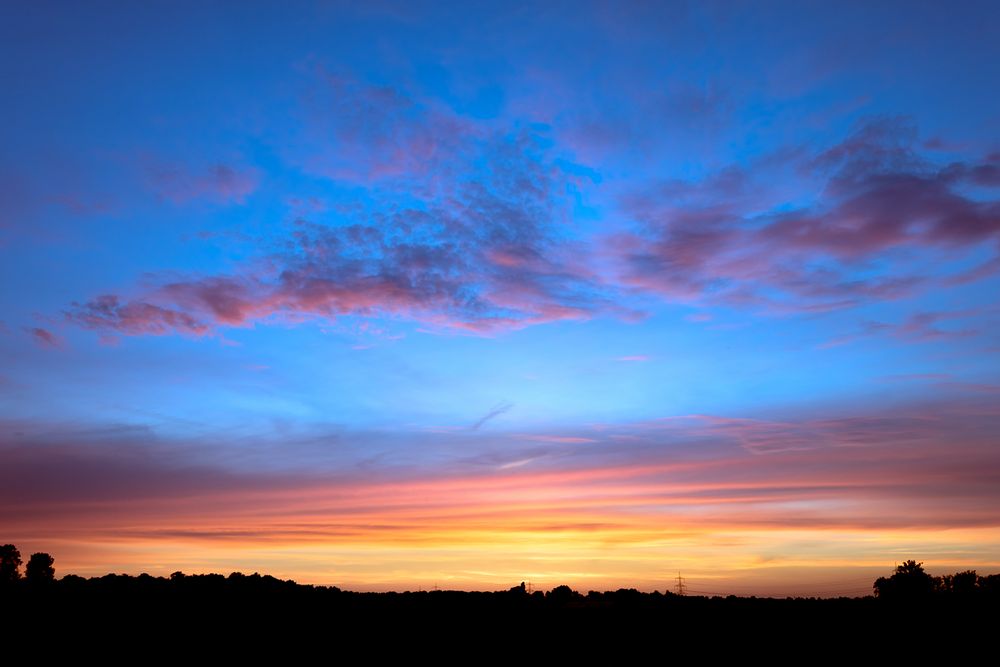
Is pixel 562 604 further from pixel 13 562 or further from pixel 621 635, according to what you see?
pixel 13 562

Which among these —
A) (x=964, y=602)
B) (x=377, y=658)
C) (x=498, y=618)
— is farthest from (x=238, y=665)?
(x=964, y=602)

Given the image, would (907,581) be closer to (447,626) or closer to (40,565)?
(447,626)

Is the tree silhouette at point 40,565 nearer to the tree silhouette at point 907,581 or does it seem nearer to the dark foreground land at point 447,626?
the dark foreground land at point 447,626

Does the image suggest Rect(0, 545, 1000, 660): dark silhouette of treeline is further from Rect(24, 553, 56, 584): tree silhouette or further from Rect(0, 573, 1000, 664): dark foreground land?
Rect(24, 553, 56, 584): tree silhouette

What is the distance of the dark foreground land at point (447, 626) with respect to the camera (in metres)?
47.7

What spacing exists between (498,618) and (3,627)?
38457 mm

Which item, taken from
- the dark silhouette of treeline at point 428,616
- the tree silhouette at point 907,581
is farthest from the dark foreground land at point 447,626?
the tree silhouette at point 907,581

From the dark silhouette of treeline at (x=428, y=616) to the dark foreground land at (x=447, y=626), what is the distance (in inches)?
6.0

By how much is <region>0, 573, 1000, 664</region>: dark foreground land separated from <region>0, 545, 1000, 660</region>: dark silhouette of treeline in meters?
0.15

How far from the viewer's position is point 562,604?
79188 millimetres

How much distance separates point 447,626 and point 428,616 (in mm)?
5838

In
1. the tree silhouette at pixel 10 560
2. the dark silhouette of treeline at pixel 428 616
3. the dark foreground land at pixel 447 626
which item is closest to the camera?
the dark foreground land at pixel 447 626

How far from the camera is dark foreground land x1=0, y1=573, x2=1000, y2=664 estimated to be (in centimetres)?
4766

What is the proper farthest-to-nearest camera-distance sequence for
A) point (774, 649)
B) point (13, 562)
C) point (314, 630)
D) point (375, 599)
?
1. point (13, 562)
2. point (375, 599)
3. point (314, 630)
4. point (774, 649)
